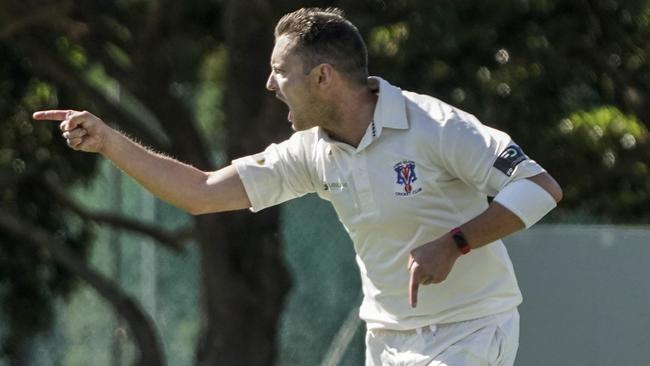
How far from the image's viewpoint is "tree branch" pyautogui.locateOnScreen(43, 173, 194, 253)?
9633 mm

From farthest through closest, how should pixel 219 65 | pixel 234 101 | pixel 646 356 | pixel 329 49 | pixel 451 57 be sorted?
pixel 219 65
pixel 234 101
pixel 451 57
pixel 646 356
pixel 329 49

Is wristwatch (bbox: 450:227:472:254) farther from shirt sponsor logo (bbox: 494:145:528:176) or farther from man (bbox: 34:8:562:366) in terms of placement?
shirt sponsor logo (bbox: 494:145:528:176)

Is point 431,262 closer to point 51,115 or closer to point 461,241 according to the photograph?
point 461,241

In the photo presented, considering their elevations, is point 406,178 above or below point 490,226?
above

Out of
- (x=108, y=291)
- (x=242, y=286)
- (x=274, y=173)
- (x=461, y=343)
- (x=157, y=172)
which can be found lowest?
(x=242, y=286)

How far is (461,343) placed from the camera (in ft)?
15.5

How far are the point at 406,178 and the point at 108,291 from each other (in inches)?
193

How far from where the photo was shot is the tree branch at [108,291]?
9.27 m

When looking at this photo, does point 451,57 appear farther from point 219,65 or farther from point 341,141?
point 341,141

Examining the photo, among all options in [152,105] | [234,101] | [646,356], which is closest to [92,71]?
[152,105]

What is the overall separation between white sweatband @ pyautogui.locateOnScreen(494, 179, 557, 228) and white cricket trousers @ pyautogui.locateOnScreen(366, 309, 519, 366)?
0.41 metres

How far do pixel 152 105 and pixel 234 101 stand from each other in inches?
28.3

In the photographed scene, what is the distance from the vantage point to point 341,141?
484 cm

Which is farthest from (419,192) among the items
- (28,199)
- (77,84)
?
(28,199)
